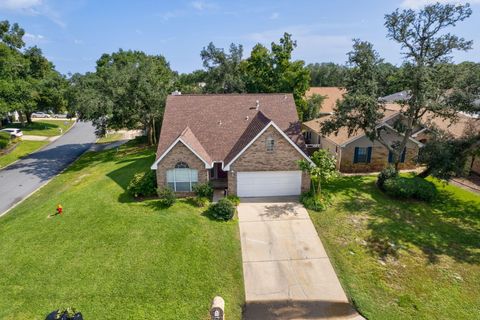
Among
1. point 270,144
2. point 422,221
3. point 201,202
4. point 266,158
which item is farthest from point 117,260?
point 422,221

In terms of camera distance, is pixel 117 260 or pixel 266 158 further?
pixel 266 158

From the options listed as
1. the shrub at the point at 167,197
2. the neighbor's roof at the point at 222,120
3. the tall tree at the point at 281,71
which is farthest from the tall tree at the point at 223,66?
the shrub at the point at 167,197

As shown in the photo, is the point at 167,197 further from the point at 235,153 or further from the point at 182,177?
the point at 235,153

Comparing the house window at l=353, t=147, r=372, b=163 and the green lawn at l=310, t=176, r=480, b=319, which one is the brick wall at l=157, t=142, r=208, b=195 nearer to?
the green lawn at l=310, t=176, r=480, b=319

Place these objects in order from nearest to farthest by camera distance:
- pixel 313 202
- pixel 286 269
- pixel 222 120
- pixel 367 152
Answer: pixel 286 269 → pixel 313 202 → pixel 222 120 → pixel 367 152

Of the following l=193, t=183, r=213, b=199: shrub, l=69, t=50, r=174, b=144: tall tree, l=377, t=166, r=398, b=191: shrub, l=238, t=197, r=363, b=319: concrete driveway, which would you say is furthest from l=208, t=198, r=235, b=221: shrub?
l=69, t=50, r=174, b=144: tall tree
